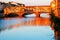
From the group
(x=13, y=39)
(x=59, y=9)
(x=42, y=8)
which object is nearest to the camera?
(x=13, y=39)

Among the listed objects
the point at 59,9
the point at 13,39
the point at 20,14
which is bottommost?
the point at 20,14

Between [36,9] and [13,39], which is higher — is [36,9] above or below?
below

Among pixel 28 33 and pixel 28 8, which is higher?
pixel 28 33

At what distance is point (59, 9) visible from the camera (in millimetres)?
6418

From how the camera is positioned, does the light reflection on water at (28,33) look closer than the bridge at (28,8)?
Yes

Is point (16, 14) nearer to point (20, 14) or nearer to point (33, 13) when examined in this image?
point (20, 14)

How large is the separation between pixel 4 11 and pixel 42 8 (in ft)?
17.2

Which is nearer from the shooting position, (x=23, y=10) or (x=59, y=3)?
(x=59, y=3)

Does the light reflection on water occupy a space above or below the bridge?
above

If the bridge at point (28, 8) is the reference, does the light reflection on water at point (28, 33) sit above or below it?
above

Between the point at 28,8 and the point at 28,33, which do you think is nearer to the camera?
the point at 28,33

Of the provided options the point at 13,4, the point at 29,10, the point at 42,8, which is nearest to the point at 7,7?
the point at 13,4

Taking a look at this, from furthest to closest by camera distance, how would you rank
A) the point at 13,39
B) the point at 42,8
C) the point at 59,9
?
the point at 42,8 < the point at 59,9 < the point at 13,39

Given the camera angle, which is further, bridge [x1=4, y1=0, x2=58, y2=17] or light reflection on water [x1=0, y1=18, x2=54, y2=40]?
bridge [x1=4, y1=0, x2=58, y2=17]
